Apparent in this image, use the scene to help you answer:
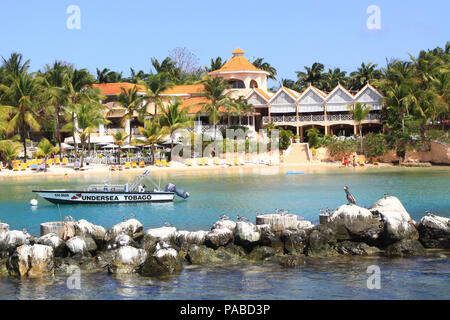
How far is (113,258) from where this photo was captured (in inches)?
567

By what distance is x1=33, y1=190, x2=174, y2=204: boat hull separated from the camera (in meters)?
A: 25.0

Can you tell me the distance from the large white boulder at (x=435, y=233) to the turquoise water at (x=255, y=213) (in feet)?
3.81

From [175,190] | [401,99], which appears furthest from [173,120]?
[175,190]

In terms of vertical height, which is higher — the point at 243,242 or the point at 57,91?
the point at 57,91

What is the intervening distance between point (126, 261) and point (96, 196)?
11.4 meters

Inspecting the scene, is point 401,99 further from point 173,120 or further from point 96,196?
point 96,196

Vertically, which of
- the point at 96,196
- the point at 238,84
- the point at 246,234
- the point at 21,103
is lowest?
the point at 246,234

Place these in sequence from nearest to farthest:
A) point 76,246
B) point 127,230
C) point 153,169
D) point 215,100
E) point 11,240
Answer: point 76,246
point 11,240
point 127,230
point 153,169
point 215,100

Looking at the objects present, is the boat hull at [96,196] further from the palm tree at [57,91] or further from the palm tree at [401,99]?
the palm tree at [401,99]

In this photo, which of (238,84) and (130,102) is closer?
(130,102)

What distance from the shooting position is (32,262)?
14078mm

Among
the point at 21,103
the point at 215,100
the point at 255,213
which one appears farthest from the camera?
the point at 215,100
